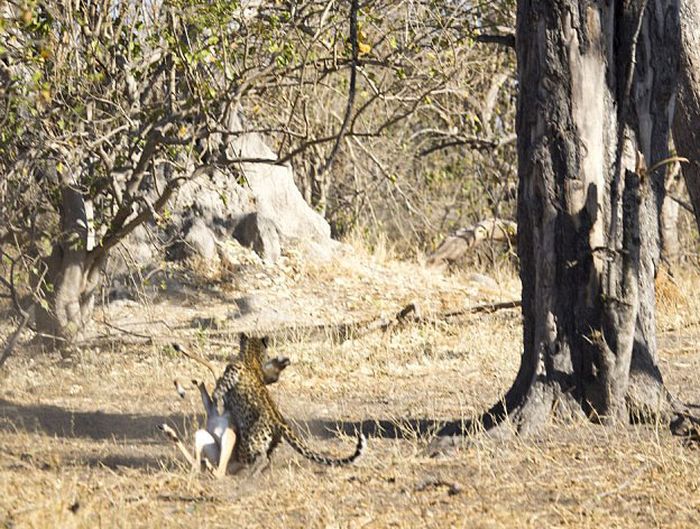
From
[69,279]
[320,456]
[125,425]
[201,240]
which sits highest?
[201,240]

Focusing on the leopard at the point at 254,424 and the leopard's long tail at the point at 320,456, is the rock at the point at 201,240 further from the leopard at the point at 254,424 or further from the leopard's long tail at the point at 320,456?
the leopard's long tail at the point at 320,456

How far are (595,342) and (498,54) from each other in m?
10.7

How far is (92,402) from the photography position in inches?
368

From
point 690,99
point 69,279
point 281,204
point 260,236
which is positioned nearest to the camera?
point 690,99

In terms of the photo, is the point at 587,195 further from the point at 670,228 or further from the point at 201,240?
the point at 670,228

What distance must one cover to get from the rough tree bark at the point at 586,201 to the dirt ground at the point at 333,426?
35 cm

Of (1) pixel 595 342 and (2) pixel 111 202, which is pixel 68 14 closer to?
(2) pixel 111 202

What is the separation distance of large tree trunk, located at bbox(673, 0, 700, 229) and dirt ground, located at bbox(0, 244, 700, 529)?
1.74 meters

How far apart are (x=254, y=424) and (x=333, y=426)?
1.75 m

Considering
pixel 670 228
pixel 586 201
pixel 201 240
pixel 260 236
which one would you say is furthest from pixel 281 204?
pixel 586 201

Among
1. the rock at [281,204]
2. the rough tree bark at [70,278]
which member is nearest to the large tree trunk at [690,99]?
the rough tree bark at [70,278]

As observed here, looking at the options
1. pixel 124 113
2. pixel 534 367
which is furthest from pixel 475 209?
pixel 534 367

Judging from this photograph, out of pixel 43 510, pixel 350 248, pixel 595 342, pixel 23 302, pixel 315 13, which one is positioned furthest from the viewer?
pixel 350 248

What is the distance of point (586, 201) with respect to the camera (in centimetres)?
736
